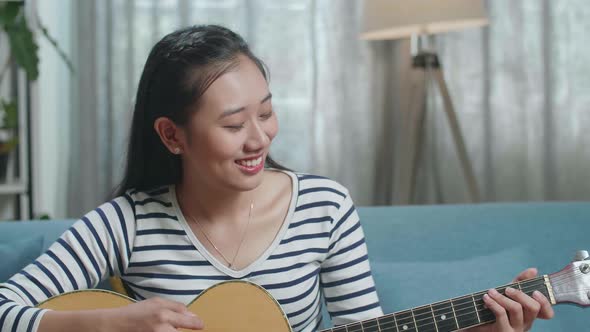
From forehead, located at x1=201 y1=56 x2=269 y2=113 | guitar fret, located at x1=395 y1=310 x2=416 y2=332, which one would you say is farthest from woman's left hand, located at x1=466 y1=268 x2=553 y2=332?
forehead, located at x1=201 y1=56 x2=269 y2=113

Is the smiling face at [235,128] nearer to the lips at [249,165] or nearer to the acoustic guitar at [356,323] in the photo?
the lips at [249,165]

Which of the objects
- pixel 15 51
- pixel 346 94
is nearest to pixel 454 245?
pixel 346 94

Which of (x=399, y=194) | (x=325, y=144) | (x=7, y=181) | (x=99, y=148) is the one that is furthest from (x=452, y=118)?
(x=7, y=181)

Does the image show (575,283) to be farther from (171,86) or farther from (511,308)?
(171,86)

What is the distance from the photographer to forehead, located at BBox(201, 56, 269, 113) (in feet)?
3.85

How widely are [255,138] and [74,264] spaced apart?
0.36 meters

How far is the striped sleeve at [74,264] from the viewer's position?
1.14 meters

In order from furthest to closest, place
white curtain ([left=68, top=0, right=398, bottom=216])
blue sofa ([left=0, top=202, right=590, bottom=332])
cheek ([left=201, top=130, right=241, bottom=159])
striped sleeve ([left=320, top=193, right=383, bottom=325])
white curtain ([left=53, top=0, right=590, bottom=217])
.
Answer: white curtain ([left=68, top=0, right=398, bottom=216]), white curtain ([left=53, top=0, right=590, bottom=217]), blue sofa ([left=0, top=202, right=590, bottom=332]), striped sleeve ([left=320, top=193, right=383, bottom=325]), cheek ([left=201, top=130, right=241, bottom=159])

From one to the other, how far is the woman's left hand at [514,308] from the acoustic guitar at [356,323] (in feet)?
0.05

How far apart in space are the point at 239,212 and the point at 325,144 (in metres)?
1.75

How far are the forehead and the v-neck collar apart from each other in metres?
0.21

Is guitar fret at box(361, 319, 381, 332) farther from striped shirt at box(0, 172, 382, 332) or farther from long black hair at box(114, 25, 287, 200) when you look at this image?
long black hair at box(114, 25, 287, 200)

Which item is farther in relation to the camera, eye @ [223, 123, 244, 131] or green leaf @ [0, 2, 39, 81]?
green leaf @ [0, 2, 39, 81]

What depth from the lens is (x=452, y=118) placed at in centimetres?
266
